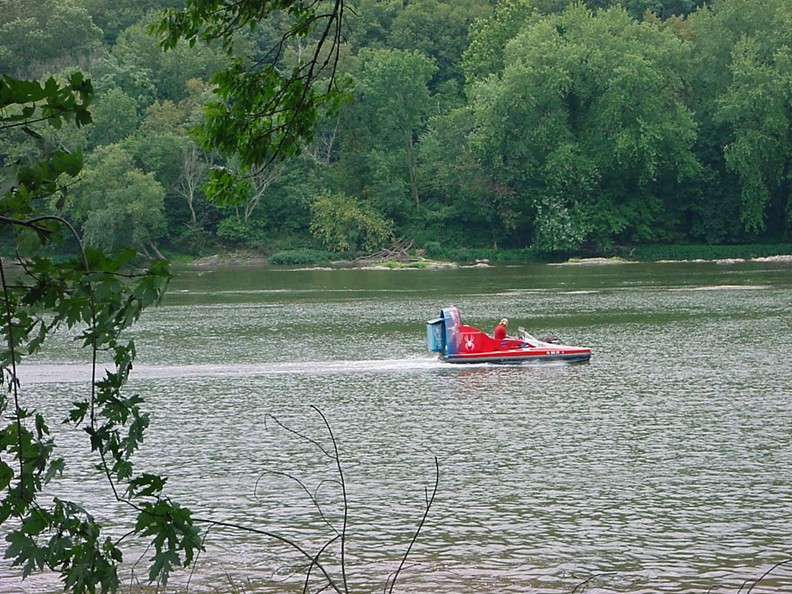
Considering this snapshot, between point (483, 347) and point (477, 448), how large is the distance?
36.6 feet

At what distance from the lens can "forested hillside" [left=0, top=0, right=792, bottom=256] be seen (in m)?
74.1

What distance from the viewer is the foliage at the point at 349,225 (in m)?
78.7

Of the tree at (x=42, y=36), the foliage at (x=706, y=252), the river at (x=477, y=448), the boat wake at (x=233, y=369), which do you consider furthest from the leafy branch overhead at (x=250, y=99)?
the tree at (x=42, y=36)

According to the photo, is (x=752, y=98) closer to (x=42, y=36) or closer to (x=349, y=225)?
(x=349, y=225)

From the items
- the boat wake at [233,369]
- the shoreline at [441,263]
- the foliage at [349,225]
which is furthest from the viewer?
the foliage at [349,225]

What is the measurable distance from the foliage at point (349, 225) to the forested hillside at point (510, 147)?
0.46 ft

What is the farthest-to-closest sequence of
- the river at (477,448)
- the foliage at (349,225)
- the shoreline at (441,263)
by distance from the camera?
1. the foliage at (349,225)
2. the shoreline at (441,263)
3. the river at (477,448)

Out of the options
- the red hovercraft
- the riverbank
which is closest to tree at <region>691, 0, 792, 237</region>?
the riverbank

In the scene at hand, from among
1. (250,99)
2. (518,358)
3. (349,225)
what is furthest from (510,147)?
(250,99)

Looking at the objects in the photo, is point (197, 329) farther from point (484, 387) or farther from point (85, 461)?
point (85, 461)

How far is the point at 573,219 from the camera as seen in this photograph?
Answer: 7569 cm

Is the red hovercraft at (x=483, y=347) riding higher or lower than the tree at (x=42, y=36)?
lower

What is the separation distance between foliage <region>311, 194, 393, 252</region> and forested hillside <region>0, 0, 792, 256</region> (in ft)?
0.46

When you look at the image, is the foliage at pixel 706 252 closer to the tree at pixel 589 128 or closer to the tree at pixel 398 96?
the tree at pixel 589 128
